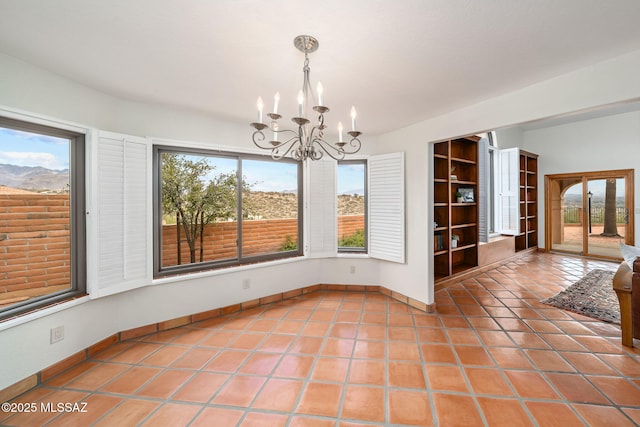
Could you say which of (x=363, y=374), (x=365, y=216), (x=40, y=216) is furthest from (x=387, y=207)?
(x=40, y=216)

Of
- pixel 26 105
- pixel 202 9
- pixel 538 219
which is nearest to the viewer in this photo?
pixel 202 9

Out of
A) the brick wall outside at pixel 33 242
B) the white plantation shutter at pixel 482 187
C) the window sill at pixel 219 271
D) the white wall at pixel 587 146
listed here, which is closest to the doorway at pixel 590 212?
the white wall at pixel 587 146

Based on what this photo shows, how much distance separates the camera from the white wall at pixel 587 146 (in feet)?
18.2

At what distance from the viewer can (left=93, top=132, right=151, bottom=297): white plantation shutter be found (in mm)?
2418

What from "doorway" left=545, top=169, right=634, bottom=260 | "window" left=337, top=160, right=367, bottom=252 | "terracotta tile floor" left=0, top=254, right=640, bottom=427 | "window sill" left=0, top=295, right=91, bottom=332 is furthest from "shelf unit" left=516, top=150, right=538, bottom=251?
"window sill" left=0, top=295, right=91, bottom=332

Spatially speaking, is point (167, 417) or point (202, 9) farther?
point (167, 417)

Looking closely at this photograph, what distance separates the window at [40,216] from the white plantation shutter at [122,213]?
0.15m

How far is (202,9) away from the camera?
141cm

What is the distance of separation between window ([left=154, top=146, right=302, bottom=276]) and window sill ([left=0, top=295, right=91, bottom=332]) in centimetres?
71

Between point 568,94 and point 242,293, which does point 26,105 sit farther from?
point 568,94

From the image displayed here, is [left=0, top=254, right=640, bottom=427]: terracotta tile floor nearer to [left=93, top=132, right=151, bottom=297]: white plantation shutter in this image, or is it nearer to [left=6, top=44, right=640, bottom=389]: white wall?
[left=6, top=44, right=640, bottom=389]: white wall

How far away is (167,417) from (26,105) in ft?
7.97

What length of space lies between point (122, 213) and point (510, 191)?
6.74 m

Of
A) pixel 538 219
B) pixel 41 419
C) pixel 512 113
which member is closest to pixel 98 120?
pixel 41 419
